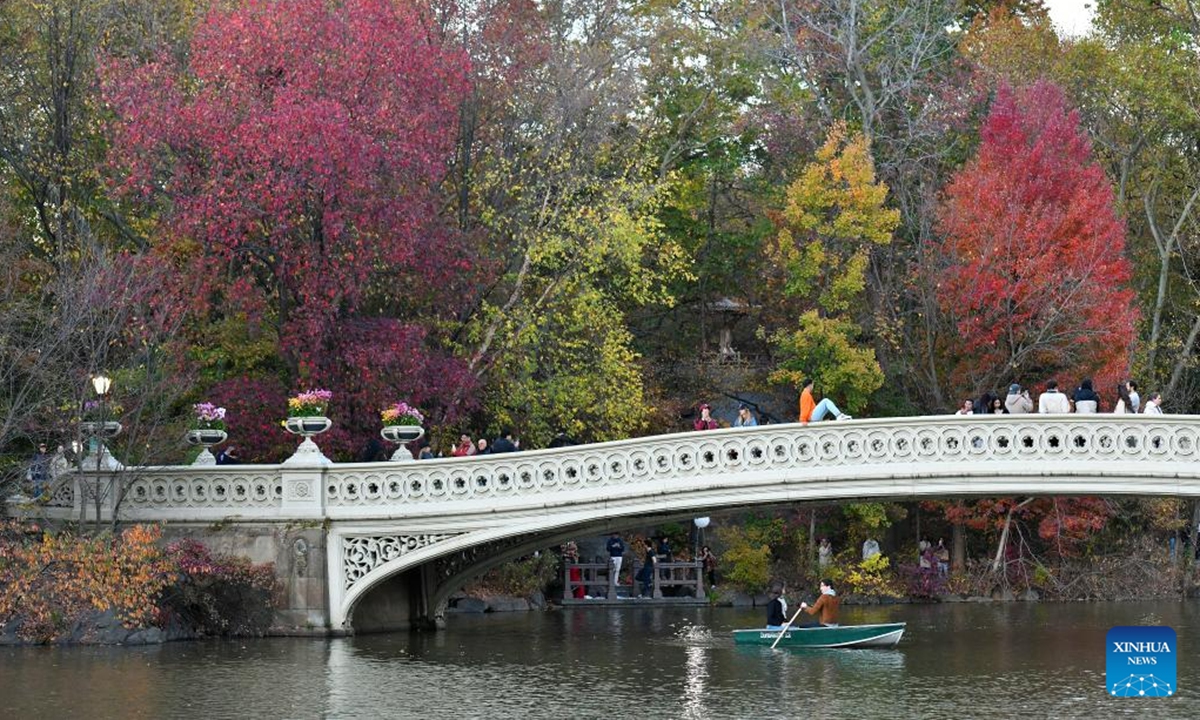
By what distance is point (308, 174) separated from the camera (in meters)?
36.2

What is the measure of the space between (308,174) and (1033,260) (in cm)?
1555

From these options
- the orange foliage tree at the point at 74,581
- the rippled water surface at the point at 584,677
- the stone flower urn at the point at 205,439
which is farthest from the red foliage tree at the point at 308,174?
the orange foliage tree at the point at 74,581

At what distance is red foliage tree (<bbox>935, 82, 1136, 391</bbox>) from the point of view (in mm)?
44562

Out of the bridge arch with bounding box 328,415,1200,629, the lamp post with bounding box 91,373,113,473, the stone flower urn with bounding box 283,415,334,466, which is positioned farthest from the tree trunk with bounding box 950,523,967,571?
the lamp post with bounding box 91,373,113,473

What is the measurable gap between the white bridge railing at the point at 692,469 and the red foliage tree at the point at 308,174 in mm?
3323

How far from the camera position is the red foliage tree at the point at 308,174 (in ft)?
118

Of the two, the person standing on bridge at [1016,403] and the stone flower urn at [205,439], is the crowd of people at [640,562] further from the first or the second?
the person standing on bridge at [1016,403]

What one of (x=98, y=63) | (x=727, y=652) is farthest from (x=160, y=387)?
(x=727, y=652)

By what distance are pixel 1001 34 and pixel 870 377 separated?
33.9ft

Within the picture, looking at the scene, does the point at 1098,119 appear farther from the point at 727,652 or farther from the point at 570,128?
the point at 727,652

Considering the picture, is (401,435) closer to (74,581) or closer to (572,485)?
(572,485)

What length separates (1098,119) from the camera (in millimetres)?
50656

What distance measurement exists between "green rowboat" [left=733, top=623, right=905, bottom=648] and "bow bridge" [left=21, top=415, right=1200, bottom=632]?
2280mm

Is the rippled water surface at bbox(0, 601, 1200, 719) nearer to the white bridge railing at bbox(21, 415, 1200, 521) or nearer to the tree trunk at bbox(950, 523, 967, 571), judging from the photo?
the white bridge railing at bbox(21, 415, 1200, 521)
